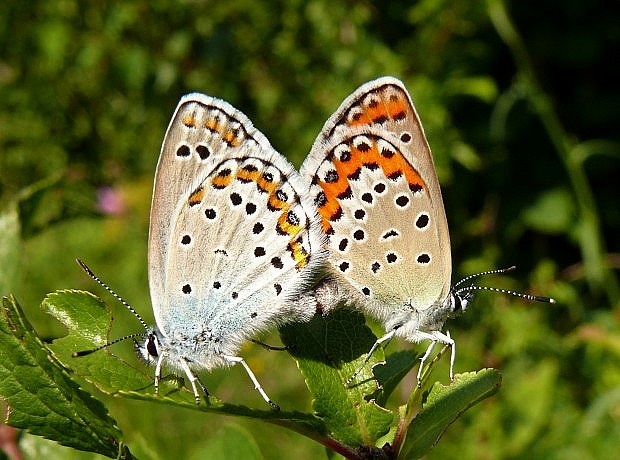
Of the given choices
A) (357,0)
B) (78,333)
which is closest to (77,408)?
(78,333)

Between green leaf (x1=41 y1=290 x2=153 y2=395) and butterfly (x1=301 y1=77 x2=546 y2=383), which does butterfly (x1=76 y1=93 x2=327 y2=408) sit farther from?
green leaf (x1=41 y1=290 x2=153 y2=395)

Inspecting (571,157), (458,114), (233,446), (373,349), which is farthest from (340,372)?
(458,114)

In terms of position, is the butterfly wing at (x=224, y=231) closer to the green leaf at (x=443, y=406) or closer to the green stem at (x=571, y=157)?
the green leaf at (x=443, y=406)

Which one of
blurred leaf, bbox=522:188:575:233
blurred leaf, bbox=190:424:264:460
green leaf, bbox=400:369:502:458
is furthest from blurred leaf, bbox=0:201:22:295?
blurred leaf, bbox=522:188:575:233

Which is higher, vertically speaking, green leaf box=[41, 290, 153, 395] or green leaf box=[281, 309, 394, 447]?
green leaf box=[41, 290, 153, 395]

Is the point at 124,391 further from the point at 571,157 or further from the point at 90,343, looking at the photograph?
the point at 571,157

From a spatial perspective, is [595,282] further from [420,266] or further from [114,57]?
[114,57]

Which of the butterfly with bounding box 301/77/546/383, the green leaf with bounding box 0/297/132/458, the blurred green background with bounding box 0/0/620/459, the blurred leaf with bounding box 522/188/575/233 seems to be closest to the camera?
the green leaf with bounding box 0/297/132/458
